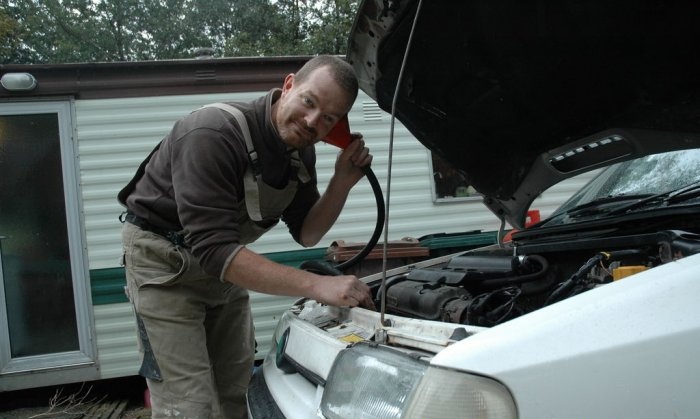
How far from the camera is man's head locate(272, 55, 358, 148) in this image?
7.27 feet

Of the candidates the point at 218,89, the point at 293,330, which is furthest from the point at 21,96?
the point at 293,330

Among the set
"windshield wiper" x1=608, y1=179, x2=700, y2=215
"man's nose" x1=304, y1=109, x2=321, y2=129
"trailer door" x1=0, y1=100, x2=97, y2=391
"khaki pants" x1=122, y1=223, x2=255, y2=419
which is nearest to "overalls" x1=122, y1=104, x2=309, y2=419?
"khaki pants" x1=122, y1=223, x2=255, y2=419

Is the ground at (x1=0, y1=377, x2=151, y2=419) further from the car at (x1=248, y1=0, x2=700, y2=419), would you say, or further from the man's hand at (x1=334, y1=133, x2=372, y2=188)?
the man's hand at (x1=334, y1=133, x2=372, y2=188)

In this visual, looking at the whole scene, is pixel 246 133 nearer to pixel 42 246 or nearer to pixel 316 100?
pixel 316 100

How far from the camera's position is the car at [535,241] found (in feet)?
3.75

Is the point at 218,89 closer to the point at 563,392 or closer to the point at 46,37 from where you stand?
the point at 563,392

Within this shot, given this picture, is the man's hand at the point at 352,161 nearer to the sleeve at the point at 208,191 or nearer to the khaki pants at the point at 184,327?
the sleeve at the point at 208,191

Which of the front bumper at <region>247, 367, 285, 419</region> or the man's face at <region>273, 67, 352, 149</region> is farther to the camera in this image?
the man's face at <region>273, 67, 352, 149</region>

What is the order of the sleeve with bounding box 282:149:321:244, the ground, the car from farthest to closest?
1. the ground
2. the sleeve with bounding box 282:149:321:244
3. the car

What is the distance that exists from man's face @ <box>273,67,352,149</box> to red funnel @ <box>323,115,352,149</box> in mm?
129

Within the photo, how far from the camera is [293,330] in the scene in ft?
7.25

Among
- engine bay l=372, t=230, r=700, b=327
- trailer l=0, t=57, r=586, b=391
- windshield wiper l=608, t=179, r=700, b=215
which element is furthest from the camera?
trailer l=0, t=57, r=586, b=391

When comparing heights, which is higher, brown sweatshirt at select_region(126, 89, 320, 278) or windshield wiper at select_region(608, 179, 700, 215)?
brown sweatshirt at select_region(126, 89, 320, 278)

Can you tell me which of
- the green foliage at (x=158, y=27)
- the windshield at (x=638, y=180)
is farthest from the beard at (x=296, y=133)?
the green foliage at (x=158, y=27)
